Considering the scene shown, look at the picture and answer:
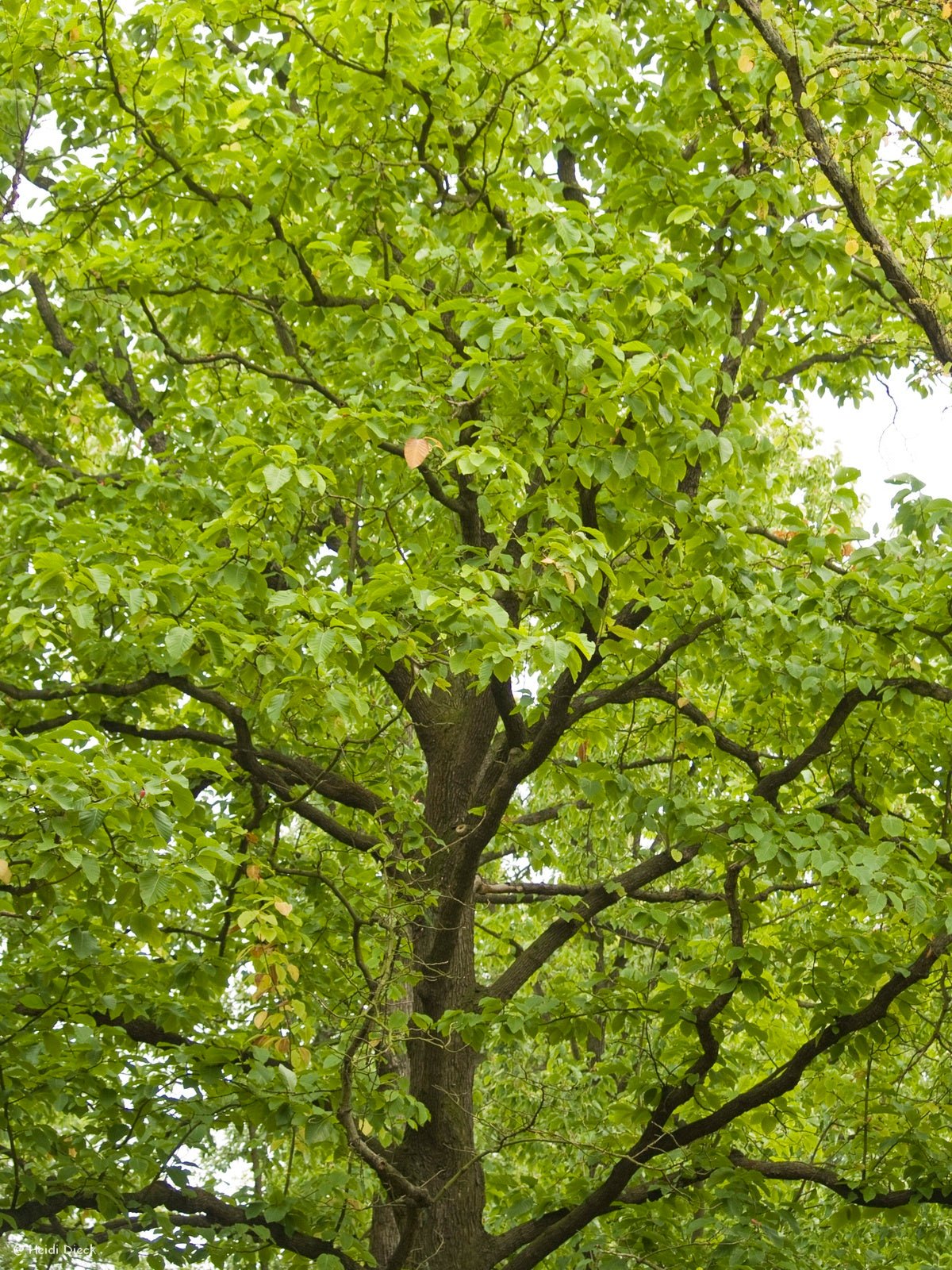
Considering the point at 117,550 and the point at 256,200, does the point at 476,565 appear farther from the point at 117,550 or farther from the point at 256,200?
the point at 256,200

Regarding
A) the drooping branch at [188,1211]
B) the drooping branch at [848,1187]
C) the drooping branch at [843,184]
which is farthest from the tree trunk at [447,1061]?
the drooping branch at [843,184]

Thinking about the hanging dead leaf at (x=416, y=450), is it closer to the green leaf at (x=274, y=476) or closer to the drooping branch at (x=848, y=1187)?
the green leaf at (x=274, y=476)

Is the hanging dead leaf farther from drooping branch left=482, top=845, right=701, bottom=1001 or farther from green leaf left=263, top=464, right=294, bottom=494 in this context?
drooping branch left=482, top=845, right=701, bottom=1001

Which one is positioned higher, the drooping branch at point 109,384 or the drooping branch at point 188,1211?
the drooping branch at point 109,384

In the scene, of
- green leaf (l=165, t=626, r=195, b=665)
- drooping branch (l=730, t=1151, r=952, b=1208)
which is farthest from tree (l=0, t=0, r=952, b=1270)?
green leaf (l=165, t=626, r=195, b=665)

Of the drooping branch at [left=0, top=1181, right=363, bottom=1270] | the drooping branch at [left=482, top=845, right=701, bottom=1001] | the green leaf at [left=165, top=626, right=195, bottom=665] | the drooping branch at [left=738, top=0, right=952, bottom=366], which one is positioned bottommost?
the drooping branch at [left=0, top=1181, right=363, bottom=1270]

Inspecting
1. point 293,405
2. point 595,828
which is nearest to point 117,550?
point 293,405

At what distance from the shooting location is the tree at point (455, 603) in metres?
5.80

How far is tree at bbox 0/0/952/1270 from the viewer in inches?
229

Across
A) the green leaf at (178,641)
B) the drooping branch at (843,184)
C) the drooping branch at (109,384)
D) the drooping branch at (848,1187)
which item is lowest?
the drooping branch at (848,1187)

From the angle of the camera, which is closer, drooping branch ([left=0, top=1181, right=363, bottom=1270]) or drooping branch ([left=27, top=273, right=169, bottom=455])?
drooping branch ([left=0, top=1181, right=363, bottom=1270])

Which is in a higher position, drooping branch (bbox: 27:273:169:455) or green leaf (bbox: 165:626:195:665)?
drooping branch (bbox: 27:273:169:455)

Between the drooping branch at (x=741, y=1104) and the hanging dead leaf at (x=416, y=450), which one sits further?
the drooping branch at (x=741, y=1104)

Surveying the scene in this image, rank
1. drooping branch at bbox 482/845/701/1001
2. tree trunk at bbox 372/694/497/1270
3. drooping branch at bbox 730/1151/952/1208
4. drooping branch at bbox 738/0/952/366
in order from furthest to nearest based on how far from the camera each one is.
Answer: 1. drooping branch at bbox 482/845/701/1001
2. tree trunk at bbox 372/694/497/1270
3. drooping branch at bbox 730/1151/952/1208
4. drooping branch at bbox 738/0/952/366
